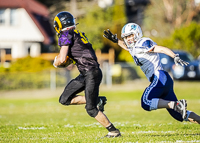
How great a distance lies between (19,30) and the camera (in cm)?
3241

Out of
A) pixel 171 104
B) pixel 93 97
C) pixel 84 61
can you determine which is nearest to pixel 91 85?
pixel 93 97

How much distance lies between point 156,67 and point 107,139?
59.0 inches

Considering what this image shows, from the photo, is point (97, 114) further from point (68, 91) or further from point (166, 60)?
point (166, 60)

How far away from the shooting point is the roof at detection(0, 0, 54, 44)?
3172cm

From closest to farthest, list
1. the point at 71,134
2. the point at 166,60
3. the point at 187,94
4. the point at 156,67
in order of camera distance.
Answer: the point at 156,67
the point at 71,134
the point at 187,94
the point at 166,60

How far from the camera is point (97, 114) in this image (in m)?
5.96

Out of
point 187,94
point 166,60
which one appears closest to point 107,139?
point 187,94

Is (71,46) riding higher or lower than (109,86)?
higher

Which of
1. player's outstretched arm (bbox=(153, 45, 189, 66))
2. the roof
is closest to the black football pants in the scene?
player's outstretched arm (bbox=(153, 45, 189, 66))

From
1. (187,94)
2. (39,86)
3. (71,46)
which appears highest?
(71,46)

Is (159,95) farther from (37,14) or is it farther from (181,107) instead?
(37,14)

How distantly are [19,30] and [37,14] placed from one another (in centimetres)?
317

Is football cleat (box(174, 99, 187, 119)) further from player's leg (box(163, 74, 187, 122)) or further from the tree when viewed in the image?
the tree

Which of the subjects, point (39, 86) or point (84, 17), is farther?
point (84, 17)
